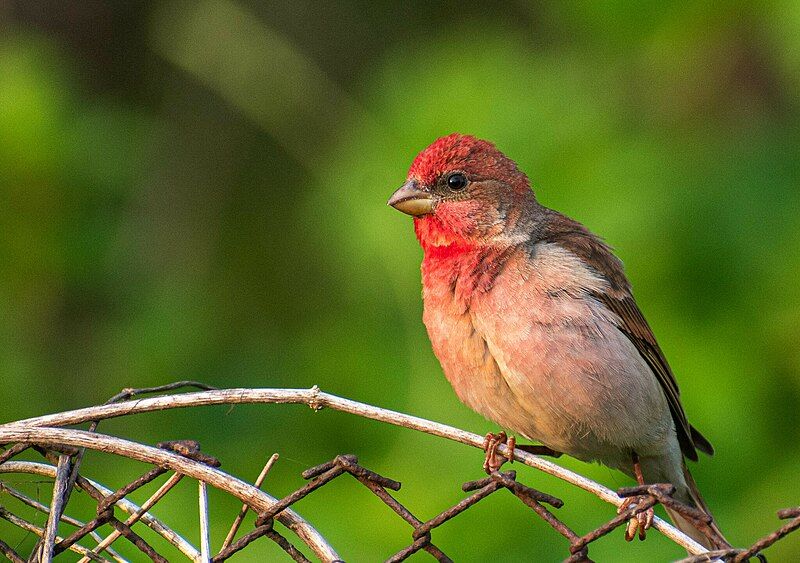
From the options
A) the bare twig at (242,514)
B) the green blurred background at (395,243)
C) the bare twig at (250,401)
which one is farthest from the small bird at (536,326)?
the bare twig at (242,514)

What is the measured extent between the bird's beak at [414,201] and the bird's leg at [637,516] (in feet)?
4.41

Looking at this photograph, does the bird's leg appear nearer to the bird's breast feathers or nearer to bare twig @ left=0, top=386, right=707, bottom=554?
bare twig @ left=0, top=386, right=707, bottom=554

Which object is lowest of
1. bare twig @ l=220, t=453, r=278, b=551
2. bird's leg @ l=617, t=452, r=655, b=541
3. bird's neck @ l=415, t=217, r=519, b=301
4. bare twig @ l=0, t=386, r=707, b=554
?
bird's leg @ l=617, t=452, r=655, b=541

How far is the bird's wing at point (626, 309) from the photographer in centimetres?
495

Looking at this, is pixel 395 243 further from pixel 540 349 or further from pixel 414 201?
pixel 540 349

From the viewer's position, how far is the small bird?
4410 mm

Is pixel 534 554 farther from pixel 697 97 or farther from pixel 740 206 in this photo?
pixel 697 97

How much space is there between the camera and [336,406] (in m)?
3.15

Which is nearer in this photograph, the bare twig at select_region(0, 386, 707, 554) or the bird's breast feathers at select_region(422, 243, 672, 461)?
the bare twig at select_region(0, 386, 707, 554)

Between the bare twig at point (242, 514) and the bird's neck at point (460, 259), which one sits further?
the bird's neck at point (460, 259)

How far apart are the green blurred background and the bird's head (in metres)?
1.06

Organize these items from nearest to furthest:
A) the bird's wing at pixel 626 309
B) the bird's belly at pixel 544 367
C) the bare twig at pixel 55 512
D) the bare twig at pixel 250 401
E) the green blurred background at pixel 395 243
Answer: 1. the bare twig at pixel 55 512
2. the bare twig at pixel 250 401
3. the bird's belly at pixel 544 367
4. the bird's wing at pixel 626 309
5. the green blurred background at pixel 395 243

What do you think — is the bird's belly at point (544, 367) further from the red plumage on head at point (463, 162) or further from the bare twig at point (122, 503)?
the bare twig at point (122, 503)

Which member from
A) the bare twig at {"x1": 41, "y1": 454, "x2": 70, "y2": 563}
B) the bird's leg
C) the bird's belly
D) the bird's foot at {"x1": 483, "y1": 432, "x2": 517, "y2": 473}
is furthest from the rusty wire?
the bird's foot at {"x1": 483, "y1": 432, "x2": 517, "y2": 473}
